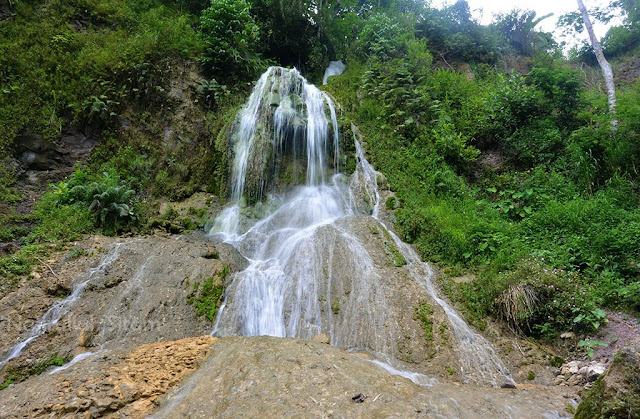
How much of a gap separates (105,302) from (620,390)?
7536mm

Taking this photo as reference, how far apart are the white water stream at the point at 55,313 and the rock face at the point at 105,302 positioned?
2 cm

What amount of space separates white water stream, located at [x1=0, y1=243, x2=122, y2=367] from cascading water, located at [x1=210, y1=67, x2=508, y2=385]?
8.99 feet

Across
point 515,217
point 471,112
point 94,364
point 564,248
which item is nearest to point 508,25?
point 471,112

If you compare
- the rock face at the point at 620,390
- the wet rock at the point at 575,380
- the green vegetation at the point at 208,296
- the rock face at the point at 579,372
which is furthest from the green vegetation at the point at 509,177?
the green vegetation at the point at 208,296

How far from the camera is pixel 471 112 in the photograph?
1259 cm

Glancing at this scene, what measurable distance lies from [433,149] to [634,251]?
6.49m

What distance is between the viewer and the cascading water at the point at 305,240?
6117 millimetres

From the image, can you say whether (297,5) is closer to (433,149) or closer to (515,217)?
(433,149)

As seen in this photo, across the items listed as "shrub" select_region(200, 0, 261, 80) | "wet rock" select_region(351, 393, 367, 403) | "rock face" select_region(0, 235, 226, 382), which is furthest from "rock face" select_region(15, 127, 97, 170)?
"wet rock" select_region(351, 393, 367, 403)

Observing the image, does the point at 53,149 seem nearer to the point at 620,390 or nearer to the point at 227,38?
the point at 227,38

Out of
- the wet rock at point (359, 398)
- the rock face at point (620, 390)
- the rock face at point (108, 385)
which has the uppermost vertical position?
the rock face at point (620, 390)

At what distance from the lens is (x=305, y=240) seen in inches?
328

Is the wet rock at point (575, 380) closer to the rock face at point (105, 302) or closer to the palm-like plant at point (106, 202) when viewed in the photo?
the rock face at point (105, 302)

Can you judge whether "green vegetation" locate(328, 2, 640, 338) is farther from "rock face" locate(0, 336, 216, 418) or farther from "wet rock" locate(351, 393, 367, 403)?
"rock face" locate(0, 336, 216, 418)
